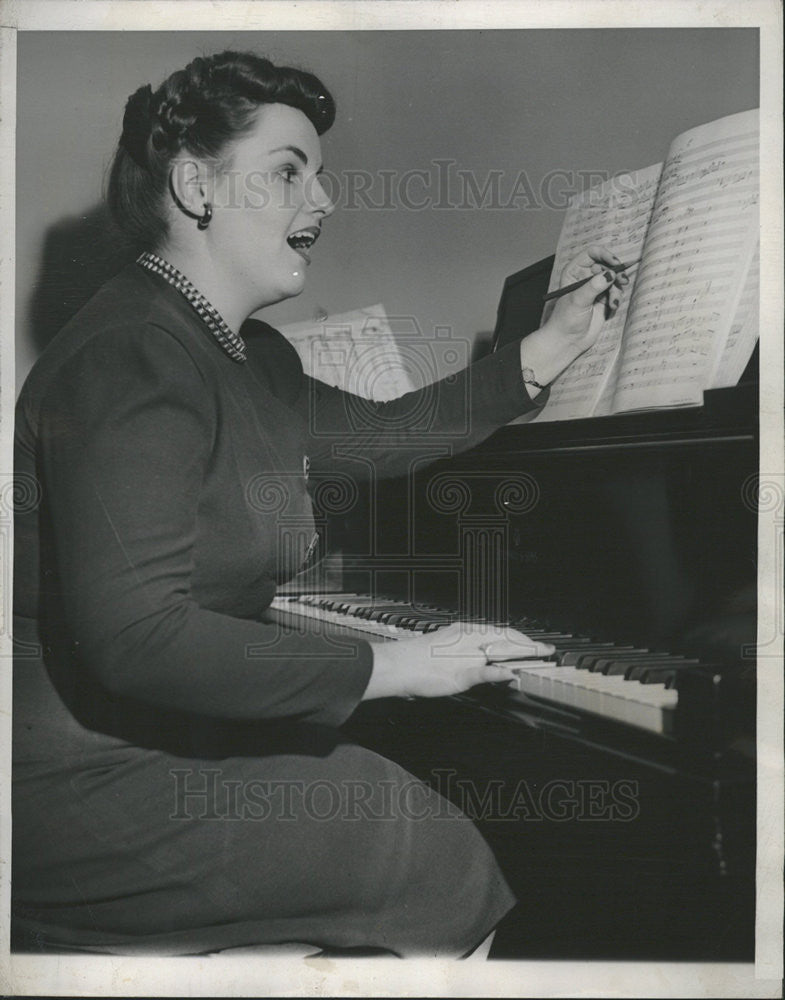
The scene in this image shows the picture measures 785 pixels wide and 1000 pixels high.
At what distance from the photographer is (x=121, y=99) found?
1.85m

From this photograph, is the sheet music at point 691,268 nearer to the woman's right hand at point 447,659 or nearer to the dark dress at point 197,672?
the dark dress at point 197,672

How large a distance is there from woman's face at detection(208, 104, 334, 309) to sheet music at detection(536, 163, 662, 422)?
49cm

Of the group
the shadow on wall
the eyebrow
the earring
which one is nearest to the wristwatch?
the eyebrow

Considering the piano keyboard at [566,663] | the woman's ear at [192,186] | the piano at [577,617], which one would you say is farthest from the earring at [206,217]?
the piano keyboard at [566,663]

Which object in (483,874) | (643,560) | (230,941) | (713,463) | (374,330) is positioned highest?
(374,330)

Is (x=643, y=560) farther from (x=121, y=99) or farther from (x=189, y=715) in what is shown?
(x=121, y=99)

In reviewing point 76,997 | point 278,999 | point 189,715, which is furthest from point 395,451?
point 76,997

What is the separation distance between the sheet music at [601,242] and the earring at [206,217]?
687mm

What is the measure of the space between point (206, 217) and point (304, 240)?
195 mm

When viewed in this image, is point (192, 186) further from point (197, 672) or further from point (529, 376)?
point (197, 672)

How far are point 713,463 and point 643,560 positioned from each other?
0.20 meters

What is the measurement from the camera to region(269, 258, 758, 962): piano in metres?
1.53

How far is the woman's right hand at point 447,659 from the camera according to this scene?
1.55 metres

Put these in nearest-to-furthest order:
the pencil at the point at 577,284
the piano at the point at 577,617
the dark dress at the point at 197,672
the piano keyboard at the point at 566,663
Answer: the piano keyboard at the point at 566,663
the piano at the point at 577,617
the dark dress at the point at 197,672
the pencil at the point at 577,284
